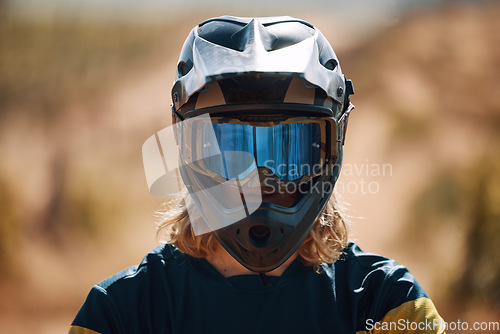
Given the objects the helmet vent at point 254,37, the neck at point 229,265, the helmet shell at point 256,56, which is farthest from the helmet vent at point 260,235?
the helmet vent at point 254,37

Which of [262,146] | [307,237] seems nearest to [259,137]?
[262,146]

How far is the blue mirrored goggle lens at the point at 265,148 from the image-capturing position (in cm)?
146

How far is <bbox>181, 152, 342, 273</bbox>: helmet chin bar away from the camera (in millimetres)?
1433

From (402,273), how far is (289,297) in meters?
0.35

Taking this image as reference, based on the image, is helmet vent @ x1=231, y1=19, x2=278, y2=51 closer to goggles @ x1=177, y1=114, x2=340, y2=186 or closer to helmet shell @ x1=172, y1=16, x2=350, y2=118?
helmet shell @ x1=172, y1=16, x2=350, y2=118

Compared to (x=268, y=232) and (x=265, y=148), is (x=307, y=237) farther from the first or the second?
(x=265, y=148)

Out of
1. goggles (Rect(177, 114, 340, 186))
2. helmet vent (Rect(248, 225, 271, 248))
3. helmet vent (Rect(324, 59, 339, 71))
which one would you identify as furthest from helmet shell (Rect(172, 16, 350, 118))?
helmet vent (Rect(248, 225, 271, 248))

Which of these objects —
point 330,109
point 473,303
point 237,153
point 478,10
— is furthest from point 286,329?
point 478,10

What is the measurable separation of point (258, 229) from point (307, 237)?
8.1 inches

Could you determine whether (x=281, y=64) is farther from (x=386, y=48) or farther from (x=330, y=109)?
(x=386, y=48)

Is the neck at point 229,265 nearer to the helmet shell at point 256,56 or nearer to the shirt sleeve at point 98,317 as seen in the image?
the shirt sleeve at point 98,317

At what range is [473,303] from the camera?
349 cm

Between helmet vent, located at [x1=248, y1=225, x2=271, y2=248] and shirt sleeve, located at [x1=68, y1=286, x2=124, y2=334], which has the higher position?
helmet vent, located at [x1=248, y1=225, x2=271, y2=248]

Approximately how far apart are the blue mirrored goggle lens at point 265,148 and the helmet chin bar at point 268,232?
0.30ft
